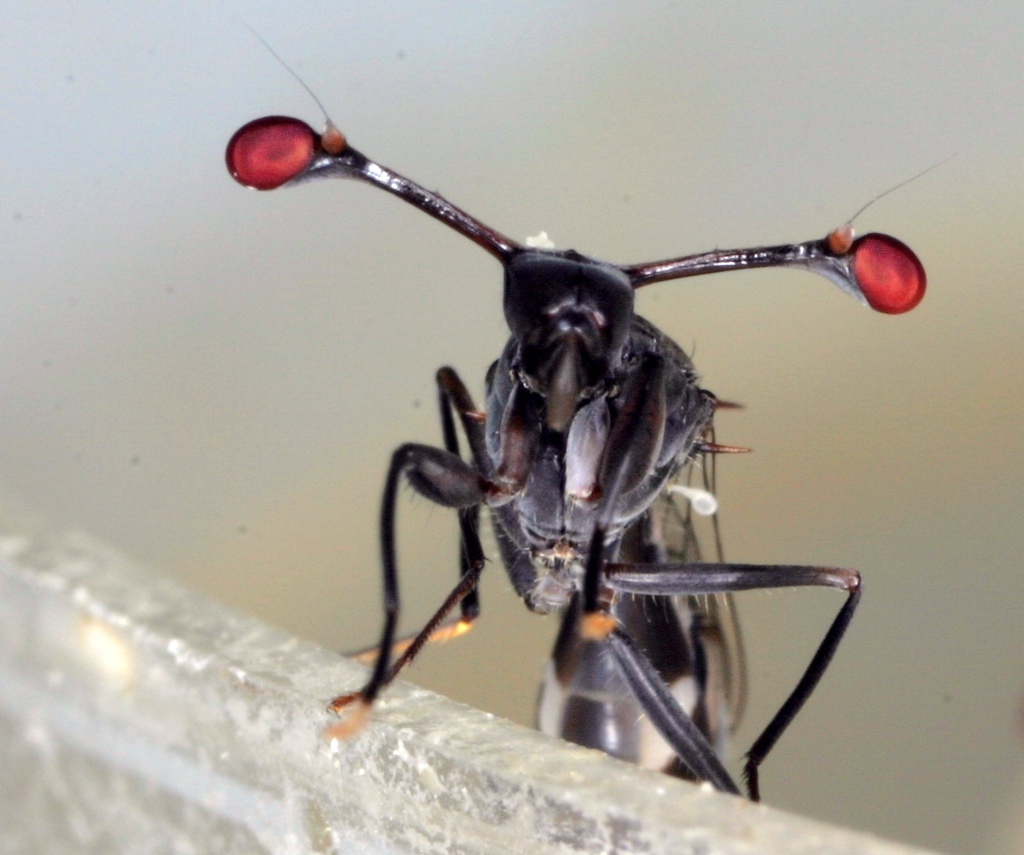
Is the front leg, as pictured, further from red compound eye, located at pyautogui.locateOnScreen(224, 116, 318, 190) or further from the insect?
red compound eye, located at pyautogui.locateOnScreen(224, 116, 318, 190)

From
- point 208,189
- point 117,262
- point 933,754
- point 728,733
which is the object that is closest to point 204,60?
point 208,189

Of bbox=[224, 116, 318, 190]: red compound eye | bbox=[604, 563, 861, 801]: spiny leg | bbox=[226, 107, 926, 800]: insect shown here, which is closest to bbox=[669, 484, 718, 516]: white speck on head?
bbox=[226, 107, 926, 800]: insect

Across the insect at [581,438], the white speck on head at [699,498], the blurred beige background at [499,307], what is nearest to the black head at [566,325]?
the insect at [581,438]

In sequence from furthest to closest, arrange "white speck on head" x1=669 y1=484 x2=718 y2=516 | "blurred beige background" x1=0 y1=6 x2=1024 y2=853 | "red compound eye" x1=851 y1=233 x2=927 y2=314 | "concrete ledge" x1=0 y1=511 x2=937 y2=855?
1. "blurred beige background" x1=0 y1=6 x2=1024 y2=853
2. "white speck on head" x1=669 y1=484 x2=718 y2=516
3. "red compound eye" x1=851 y1=233 x2=927 y2=314
4. "concrete ledge" x1=0 y1=511 x2=937 y2=855

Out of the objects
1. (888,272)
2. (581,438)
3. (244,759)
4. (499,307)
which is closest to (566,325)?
(581,438)

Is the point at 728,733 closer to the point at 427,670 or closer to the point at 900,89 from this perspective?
the point at 427,670

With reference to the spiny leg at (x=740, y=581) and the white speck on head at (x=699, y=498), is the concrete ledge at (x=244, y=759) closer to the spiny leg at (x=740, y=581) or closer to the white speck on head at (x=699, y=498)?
the spiny leg at (x=740, y=581)
